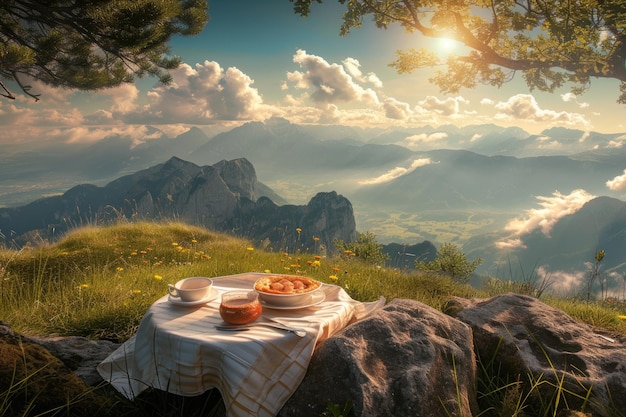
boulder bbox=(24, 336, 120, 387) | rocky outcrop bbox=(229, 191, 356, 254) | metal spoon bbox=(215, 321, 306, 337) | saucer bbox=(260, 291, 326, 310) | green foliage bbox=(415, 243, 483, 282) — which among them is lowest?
rocky outcrop bbox=(229, 191, 356, 254)

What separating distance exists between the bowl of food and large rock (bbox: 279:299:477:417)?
426mm

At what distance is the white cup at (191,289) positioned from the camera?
2.89m

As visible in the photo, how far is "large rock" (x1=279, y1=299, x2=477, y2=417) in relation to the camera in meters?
2.29

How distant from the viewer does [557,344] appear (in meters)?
3.22

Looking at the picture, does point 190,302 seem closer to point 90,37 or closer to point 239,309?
point 239,309

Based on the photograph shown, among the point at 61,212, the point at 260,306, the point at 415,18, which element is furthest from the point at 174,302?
the point at 61,212

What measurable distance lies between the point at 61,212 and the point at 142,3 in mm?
228682

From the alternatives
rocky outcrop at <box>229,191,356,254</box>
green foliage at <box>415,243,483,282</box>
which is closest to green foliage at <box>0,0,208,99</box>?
green foliage at <box>415,243,483,282</box>

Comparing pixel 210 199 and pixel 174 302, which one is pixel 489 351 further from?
pixel 210 199

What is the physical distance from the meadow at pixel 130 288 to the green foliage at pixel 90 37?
356 centimetres

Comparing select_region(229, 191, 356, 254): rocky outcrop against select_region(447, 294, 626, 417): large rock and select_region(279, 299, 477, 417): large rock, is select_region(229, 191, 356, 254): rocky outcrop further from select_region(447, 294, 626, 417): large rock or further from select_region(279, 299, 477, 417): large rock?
select_region(279, 299, 477, 417): large rock

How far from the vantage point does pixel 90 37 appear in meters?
6.97

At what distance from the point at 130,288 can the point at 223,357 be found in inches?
151

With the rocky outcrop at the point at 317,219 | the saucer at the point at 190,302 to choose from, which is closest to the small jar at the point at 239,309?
the saucer at the point at 190,302
